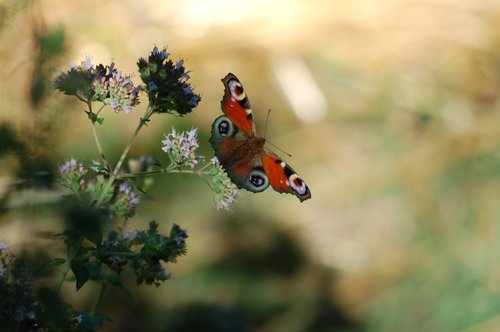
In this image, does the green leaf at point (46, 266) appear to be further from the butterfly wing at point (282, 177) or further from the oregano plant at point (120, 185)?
the butterfly wing at point (282, 177)

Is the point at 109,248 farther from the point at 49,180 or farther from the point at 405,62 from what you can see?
the point at 405,62

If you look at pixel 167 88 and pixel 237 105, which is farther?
pixel 237 105

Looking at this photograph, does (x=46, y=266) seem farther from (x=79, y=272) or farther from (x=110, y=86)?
(x=110, y=86)

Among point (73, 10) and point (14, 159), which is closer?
point (14, 159)

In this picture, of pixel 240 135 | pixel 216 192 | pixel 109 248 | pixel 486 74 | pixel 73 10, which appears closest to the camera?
pixel 109 248

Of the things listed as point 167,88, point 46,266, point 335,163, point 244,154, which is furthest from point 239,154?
point 335,163

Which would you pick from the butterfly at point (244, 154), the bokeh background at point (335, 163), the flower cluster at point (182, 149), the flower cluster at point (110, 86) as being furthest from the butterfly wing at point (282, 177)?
the bokeh background at point (335, 163)

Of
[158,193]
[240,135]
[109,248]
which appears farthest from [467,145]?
[109,248]

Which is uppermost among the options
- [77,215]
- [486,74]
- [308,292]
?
[486,74]
